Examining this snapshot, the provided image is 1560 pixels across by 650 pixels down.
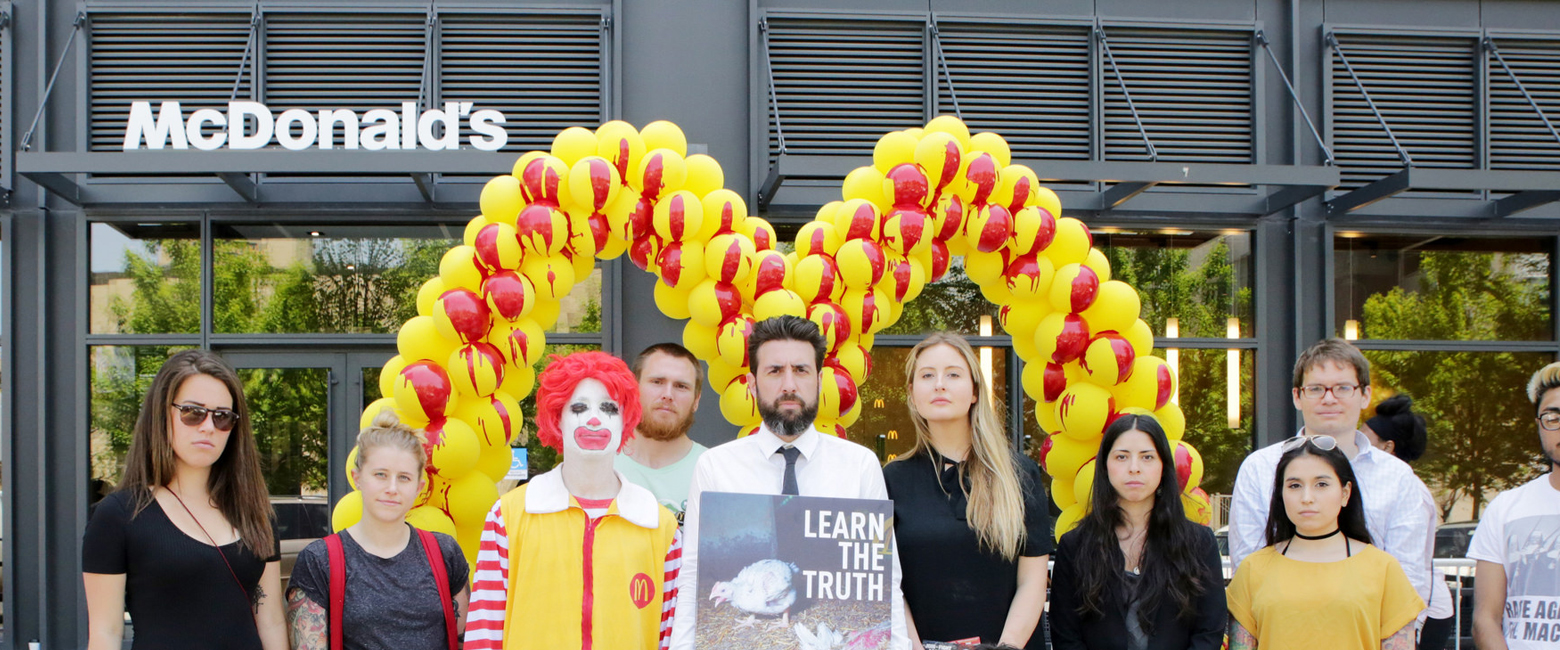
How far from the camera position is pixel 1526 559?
3.60 m

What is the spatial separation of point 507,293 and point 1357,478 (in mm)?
3644

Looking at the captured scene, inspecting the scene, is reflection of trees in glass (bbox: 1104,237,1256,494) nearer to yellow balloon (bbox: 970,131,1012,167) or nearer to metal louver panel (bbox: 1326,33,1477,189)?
metal louver panel (bbox: 1326,33,1477,189)

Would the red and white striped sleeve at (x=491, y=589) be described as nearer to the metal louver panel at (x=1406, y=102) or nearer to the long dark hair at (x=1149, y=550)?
the long dark hair at (x=1149, y=550)

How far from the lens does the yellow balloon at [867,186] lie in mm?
4852

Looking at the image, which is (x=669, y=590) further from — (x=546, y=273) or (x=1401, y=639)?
(x=1401, y=639)

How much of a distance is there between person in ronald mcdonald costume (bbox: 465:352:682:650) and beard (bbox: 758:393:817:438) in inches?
17.6

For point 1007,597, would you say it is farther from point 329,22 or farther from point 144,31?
point 144,31

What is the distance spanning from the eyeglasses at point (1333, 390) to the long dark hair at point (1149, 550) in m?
0.95

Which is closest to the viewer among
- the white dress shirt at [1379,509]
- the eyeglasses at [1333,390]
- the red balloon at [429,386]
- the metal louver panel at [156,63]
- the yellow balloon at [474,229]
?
the white dress shirt at [1379,509]

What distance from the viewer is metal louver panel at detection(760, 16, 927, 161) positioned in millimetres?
7426

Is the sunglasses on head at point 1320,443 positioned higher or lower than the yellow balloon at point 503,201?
lower

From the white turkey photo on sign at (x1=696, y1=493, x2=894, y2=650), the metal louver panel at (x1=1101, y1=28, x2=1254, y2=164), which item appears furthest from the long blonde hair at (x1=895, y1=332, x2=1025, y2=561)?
the metal louver panel at (x1=1101, y1=28, x2=1254, y2=164)

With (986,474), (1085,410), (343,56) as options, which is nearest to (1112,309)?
(1085,410)

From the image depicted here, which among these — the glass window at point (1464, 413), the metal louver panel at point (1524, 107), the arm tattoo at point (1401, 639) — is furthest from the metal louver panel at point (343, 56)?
the metal louver panel at point (1524, 107)
